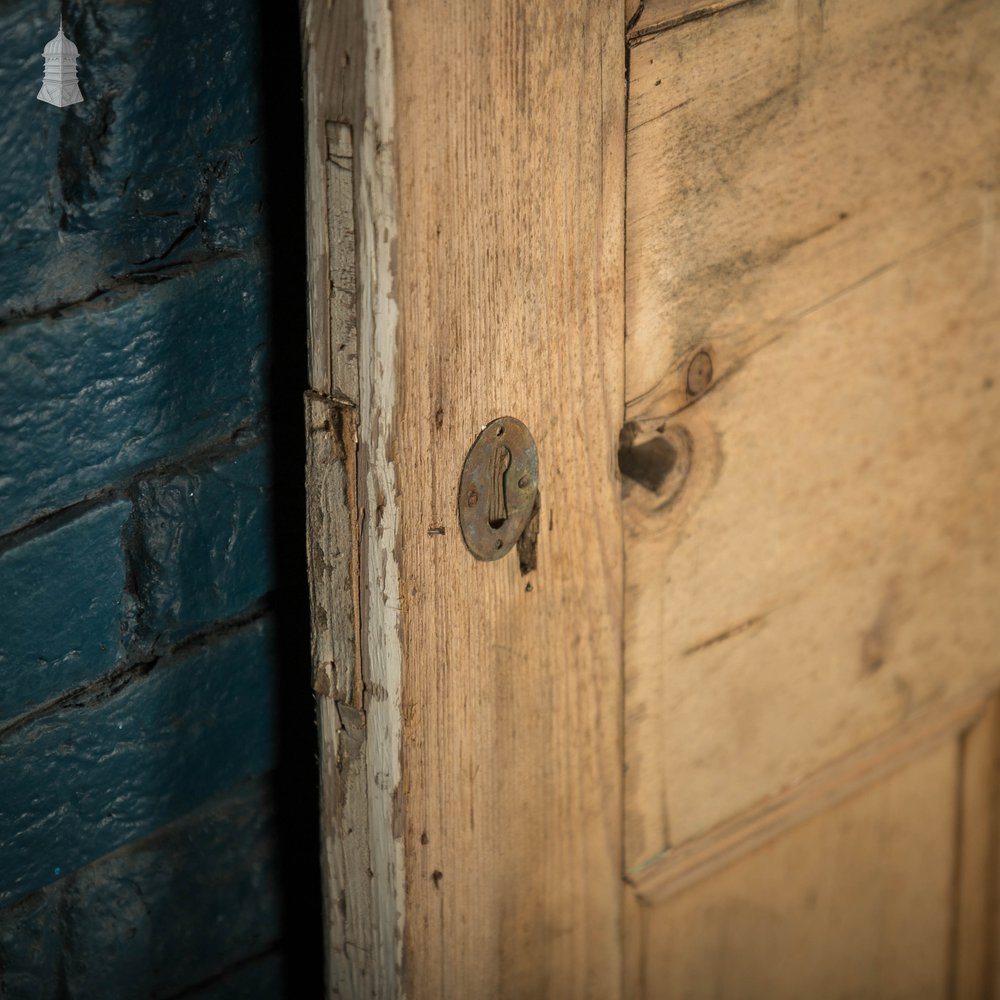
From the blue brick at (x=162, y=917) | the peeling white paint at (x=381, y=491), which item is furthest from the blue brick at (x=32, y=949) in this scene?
the peeling white paint at (x=381, y=491)

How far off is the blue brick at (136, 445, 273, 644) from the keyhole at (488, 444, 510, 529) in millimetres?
233

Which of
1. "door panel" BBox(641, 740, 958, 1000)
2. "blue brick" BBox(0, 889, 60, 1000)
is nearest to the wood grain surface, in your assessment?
"door panel" BBox(641, 740, 958, 1000)

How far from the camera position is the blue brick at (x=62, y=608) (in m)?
0.90

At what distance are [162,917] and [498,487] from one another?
0.46m

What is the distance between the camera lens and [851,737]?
3.79 ft

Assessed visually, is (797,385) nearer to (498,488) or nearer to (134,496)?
(498,488)

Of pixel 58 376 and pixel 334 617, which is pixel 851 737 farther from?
pixel 58 376

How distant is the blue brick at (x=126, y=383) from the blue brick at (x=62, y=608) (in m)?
0.02

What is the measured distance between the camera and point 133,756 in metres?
0.98

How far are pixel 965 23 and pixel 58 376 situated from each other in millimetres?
704

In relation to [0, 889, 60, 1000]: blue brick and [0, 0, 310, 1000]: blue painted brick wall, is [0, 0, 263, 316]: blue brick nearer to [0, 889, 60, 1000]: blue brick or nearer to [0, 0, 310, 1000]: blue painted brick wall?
[0, 0, 310, 1000]: blue painted brick wall

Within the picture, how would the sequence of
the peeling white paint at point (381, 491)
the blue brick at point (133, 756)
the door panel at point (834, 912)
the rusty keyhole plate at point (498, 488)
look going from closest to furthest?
1. the peeling white paint at point (381, 491)
2. the rusty keyhole plate at point (498, 488)
3. the blue brick at point (133, 756)
4. the door panel at point (834, 912)

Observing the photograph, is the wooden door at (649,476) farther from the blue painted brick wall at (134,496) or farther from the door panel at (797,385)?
the blue painted brick wall at (134,496)

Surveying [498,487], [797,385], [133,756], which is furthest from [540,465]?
[133,756]
